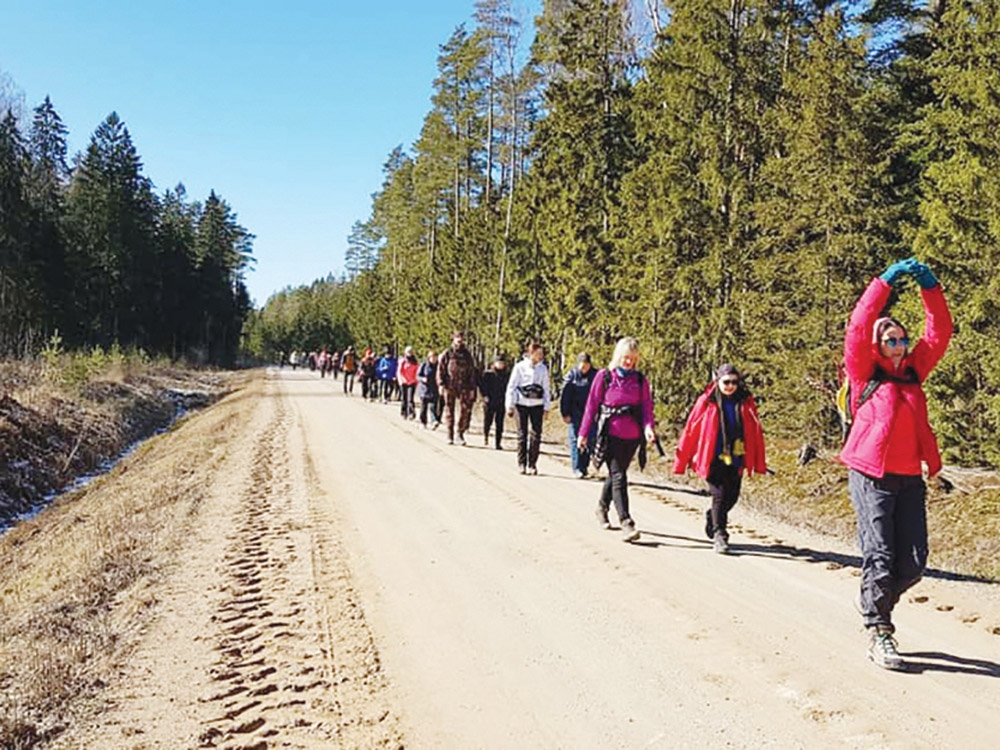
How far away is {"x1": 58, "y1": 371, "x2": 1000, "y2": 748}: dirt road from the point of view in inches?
159

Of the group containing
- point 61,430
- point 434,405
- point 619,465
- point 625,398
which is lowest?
point 61,430

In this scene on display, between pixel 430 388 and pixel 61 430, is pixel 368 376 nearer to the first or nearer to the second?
pixel 430 388

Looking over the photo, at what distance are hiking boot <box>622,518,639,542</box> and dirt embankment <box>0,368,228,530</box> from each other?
10.7 m

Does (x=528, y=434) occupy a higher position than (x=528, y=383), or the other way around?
(x=528, y=383)

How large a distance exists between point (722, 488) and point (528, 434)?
592cm

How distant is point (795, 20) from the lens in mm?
15844

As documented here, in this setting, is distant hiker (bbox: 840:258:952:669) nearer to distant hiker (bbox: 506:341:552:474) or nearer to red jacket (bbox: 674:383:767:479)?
red jacket (bbox: 674:383:767:479)

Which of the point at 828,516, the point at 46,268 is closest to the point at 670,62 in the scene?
the point at 828,516

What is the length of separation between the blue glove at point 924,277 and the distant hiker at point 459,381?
12590 millimetres

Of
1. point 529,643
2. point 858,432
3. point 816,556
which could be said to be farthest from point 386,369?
point 858,432

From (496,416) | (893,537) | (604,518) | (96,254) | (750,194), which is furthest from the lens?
(96,254)

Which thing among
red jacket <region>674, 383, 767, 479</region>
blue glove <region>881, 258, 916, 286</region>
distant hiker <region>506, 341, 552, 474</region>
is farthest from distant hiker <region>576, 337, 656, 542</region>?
distant hiker <region>506, 341, 552, 474</region>

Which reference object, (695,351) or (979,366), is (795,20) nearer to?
(695,351)

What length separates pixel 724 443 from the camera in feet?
24.8
